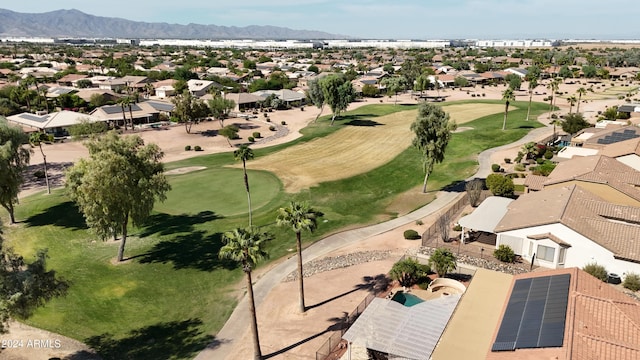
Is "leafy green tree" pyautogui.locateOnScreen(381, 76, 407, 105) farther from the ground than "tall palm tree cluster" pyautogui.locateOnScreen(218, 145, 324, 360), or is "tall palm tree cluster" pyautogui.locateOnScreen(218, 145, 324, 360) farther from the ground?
"leafy green tree" pyautogui.locateOnScreen(381, 76, 407, 105)

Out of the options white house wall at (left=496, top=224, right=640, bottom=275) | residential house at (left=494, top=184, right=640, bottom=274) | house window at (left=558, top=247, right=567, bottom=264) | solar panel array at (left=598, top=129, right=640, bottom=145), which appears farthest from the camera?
solar panel array at (left=598, top=129, right=640, bottom=145)

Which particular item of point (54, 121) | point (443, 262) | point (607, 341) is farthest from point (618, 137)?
point (54, 121)

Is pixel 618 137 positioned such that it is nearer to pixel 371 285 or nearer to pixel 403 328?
pixel 371 285

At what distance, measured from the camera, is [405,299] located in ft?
115

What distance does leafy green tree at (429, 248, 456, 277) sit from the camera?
37906 millimetres

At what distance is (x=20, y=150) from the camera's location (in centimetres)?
5456

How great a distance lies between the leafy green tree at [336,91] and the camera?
4176 inches

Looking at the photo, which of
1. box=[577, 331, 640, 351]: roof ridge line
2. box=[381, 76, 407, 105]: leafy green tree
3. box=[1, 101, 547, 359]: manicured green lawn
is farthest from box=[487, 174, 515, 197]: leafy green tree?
box=[381, 76, 407, 105]: leafy green tree

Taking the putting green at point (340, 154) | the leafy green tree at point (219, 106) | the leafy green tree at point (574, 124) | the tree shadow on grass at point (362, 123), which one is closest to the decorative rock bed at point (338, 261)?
the putting green at point (340, 154)

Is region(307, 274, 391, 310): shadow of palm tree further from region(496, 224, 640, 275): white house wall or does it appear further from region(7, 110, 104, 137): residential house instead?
region(7, 110, 104, 137): residential house

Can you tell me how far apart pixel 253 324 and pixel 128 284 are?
17941mm

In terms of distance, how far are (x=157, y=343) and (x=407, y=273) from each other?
21996mm

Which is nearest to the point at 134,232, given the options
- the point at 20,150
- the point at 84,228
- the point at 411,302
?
the point at 84,228

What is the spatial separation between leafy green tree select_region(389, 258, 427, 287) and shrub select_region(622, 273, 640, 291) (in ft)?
55.8
